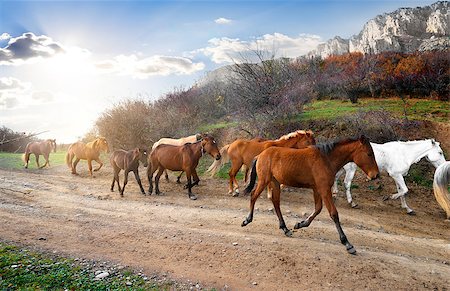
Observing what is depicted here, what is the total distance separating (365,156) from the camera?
6.98m

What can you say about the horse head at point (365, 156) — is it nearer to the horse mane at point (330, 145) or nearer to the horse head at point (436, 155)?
the horse mane at point (330, 145)

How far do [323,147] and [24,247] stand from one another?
6262mm

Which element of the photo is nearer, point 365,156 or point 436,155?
point 365,156

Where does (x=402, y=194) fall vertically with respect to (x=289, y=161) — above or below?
below

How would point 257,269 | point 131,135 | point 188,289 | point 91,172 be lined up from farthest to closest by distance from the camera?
point 131,135, point 91,172, point 257,269, point 188,289

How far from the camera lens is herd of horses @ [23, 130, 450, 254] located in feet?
22.9

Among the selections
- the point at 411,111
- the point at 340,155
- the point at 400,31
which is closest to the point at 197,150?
the point at 340,155

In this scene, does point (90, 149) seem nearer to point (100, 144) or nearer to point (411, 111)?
point (100, 144)

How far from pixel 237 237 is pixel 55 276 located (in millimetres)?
3356

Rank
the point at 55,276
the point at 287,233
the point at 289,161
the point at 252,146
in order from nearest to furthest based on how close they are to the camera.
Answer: the point at 55,276 → the point at 289,161 → the point at 287,233 → the point at 252,146

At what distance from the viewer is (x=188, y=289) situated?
5152 mm

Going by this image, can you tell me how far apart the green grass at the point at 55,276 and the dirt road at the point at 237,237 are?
40 cm

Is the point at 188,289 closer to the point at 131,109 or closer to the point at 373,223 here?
the point at 373,223

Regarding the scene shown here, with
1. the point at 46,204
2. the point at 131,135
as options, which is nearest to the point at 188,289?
the point at 46,204
